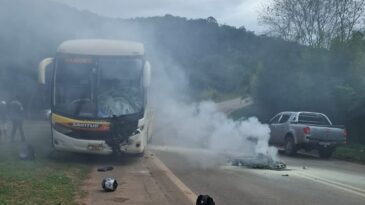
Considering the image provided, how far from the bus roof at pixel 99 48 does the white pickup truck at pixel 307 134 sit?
279 inches

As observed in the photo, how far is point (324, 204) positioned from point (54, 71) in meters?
8.15

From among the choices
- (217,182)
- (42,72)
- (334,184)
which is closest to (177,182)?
(217,182)

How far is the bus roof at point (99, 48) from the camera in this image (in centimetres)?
1421

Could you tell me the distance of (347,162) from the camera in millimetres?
17953

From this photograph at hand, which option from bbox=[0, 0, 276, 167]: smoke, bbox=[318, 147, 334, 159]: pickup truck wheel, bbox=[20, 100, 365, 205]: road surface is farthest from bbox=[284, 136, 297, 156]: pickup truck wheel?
bbox=[20, 100, 365, 205]: road surface

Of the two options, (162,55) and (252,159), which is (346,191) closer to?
(252,159)

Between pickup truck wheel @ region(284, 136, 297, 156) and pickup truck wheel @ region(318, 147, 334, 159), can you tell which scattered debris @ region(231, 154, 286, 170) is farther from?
pickup truck wheel @ region(318, 147, 334, 159)

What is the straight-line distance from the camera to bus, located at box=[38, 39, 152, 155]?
13617 millimetres

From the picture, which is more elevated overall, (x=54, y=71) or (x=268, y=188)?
(x=54, y=71)

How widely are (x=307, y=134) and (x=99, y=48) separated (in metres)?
8.07

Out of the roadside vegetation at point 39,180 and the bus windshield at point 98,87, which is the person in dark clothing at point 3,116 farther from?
the bus windshield at point 98,87

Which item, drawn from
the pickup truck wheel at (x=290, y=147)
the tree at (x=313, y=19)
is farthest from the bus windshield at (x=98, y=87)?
the tree at (x=313, y=19)

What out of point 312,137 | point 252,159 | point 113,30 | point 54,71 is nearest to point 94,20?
point 113,30

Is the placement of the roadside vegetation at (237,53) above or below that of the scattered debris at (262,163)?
above
